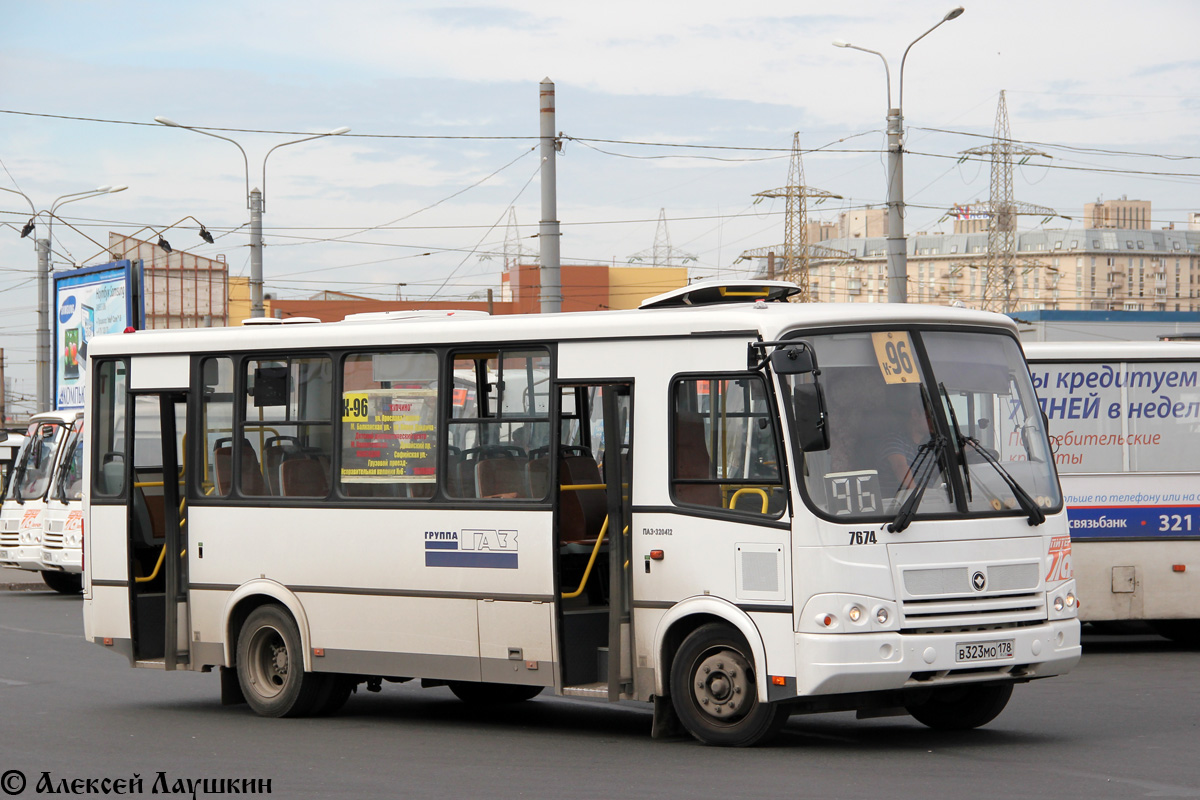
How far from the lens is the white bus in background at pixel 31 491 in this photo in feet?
86.1

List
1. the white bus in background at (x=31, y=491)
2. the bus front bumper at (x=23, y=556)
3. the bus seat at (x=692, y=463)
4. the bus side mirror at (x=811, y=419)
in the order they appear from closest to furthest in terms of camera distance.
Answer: the bus side mirror at (x=811, y=419) → the bus seat at (x=692, y=463) → the bus front bumper at (x=23, y=556) → the white bus in background at (x=31, y=491)

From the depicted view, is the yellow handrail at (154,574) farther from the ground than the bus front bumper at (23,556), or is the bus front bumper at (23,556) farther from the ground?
the yellow handrail at (154,574)

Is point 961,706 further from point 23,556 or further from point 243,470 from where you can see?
point 23,556

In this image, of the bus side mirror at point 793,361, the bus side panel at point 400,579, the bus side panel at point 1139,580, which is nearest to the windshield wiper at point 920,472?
the bus side mirror at point 793,361

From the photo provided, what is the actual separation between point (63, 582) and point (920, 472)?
71.7 feet

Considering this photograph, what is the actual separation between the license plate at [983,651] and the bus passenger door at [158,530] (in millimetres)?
6204

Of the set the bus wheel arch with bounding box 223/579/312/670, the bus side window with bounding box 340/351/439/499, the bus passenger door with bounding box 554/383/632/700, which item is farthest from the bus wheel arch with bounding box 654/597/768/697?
the bus wheel arch with bounding box 223/579/312/670

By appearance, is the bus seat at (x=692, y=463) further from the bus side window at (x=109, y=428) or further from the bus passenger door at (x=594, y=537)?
the bus side window at (x=109, y=428)

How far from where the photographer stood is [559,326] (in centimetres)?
1055

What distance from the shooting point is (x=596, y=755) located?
975 centimetres

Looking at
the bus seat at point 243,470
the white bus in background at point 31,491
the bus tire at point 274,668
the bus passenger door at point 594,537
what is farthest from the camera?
the white bus in background at point 31,491

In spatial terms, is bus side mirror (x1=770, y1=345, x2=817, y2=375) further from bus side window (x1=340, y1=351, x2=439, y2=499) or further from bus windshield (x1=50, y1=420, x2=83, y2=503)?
bus windshield (x1=50, y1=420, x2=83, y2=503)

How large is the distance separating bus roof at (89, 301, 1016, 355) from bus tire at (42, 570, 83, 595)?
1589 centimetres

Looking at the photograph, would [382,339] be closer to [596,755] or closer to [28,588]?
[596,755]
